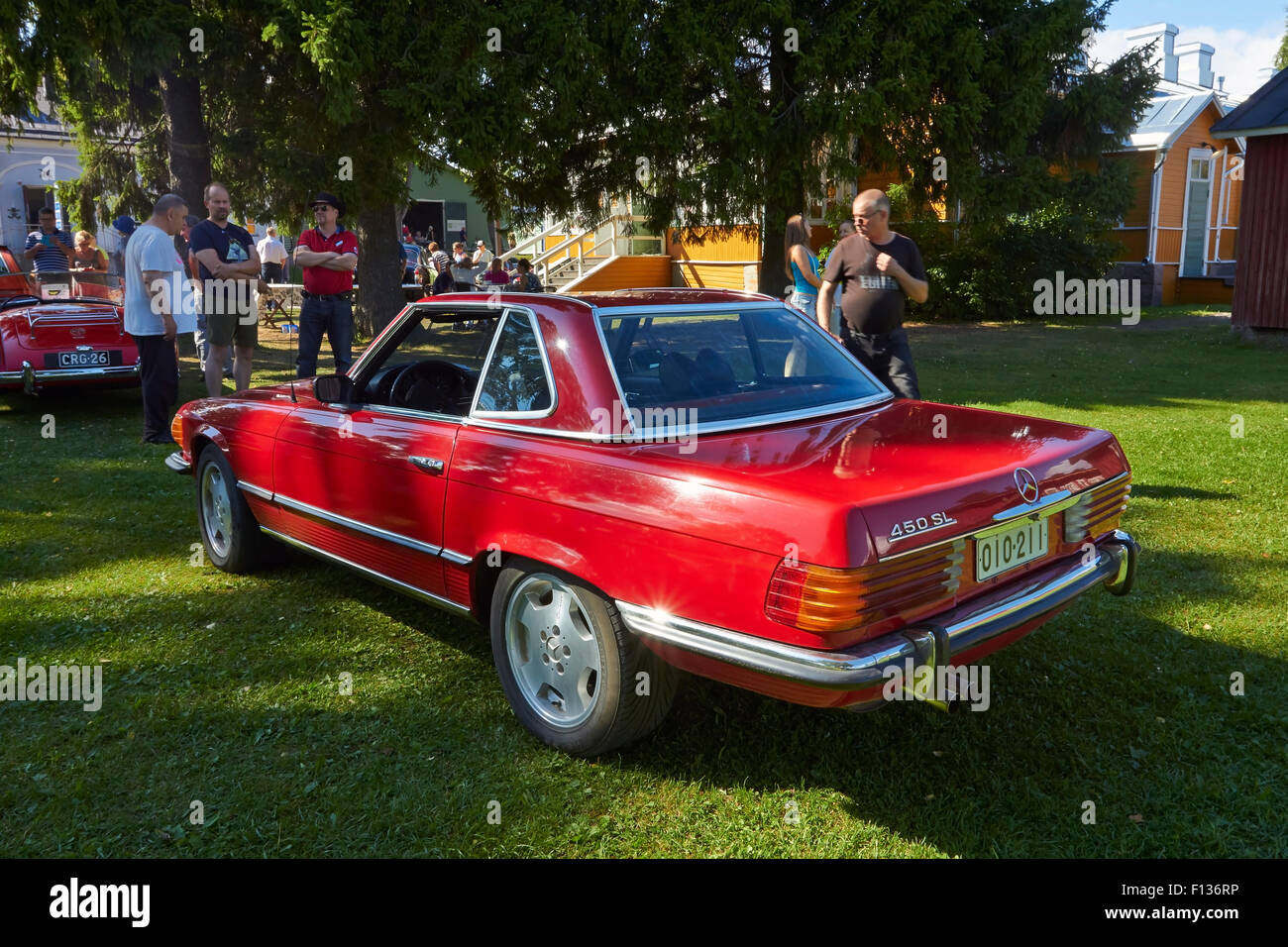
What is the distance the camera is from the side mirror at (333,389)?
4363 mm

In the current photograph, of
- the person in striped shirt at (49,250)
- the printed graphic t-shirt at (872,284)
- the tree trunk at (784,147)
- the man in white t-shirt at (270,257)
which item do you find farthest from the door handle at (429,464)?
the man in white t-shirt at (270,257)

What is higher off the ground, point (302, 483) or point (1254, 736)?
point (302, 483)

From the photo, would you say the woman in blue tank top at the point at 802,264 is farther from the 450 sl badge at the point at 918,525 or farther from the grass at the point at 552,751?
the 450 sl badge at the point at 918,525

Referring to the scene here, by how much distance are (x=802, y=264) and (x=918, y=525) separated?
6885 mm

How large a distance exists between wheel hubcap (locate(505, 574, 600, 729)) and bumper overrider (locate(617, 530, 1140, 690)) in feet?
1.14

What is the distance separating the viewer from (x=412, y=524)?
13.0 feet

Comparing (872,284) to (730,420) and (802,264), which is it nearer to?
(730,420)

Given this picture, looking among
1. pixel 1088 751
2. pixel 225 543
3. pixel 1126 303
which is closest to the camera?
pixel 1088 751

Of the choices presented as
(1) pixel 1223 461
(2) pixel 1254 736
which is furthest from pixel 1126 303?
(2) pixel 1254 736

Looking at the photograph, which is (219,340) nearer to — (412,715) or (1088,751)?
(412,715)

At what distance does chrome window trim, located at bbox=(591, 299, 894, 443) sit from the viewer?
3.44 metres

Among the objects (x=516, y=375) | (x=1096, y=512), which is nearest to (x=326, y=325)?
(x=516, y=375)
